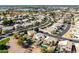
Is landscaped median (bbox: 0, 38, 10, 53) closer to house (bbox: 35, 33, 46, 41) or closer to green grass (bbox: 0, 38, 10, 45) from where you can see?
green grass (bbox: 0, 38, 10, 45)

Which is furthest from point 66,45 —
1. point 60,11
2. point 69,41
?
point 60,11

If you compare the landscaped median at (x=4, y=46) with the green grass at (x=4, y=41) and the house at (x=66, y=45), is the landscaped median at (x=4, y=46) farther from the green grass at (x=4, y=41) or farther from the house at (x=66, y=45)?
the house at (x=66, y=45)

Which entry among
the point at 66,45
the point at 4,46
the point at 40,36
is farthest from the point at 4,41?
the point at 66,45

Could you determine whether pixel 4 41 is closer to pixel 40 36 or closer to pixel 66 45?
pixel 40 36

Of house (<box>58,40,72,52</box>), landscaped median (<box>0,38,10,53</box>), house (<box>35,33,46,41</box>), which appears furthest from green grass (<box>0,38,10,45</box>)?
house (<box>58,40,72,52</box>)

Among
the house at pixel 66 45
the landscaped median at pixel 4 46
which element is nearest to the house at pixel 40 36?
the house at pixel 66 45

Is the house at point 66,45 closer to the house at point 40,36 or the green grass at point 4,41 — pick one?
the house at point 40,36

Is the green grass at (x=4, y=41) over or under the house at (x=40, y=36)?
under

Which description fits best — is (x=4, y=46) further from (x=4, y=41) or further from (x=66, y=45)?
(x=66, y=45)

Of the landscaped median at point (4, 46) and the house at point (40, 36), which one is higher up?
Answer: the house at point (40, 36)

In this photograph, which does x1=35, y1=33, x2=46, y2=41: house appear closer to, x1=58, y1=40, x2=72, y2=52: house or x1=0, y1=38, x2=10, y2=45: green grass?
x1=58, y1=40, x2=72, y2=52: house

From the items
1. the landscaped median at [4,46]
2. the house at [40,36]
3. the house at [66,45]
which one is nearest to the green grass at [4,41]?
the landscaped median at [4,46]

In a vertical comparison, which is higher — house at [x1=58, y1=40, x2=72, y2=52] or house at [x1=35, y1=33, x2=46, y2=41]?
house at [x1=35, y1=33, x2=46, y2=41]
